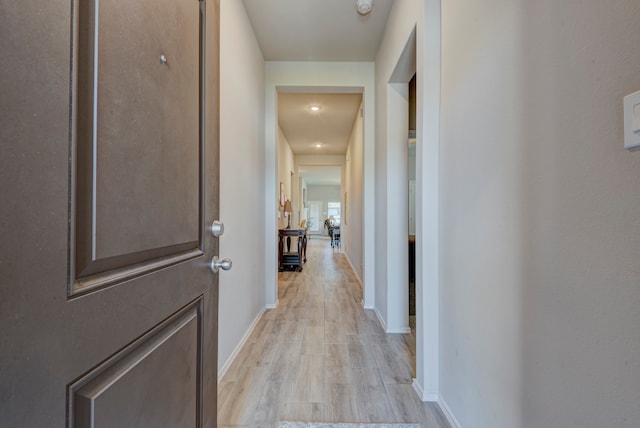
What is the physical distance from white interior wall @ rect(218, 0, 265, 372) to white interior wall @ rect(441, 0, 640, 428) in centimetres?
143

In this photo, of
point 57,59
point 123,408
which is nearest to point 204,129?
point 57,59

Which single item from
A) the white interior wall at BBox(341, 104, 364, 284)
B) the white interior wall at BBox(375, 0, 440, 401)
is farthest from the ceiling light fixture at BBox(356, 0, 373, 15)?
the white interior wall at BBox(341, 104, 364, 284)

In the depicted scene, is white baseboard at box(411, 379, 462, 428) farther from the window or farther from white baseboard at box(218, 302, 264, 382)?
the window

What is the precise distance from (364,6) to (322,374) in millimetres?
2758

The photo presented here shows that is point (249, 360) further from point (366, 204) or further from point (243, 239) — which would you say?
point (366, 204)

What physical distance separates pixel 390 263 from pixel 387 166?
0.87 m

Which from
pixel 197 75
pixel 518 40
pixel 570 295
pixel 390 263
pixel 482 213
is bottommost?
pixel 390 263

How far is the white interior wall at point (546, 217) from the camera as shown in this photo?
2.17 ft

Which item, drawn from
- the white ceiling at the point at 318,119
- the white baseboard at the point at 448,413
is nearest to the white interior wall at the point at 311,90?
the white ceiling at the point at 318,119

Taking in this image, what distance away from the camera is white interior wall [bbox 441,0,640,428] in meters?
0.66

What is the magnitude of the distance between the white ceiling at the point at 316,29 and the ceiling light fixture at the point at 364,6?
0.14 ft

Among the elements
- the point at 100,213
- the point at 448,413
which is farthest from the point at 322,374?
the point at 100,213

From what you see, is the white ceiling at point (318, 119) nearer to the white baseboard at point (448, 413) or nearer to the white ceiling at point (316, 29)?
the white ceiling at point (316, 29)

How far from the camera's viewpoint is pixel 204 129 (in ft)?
3.35
